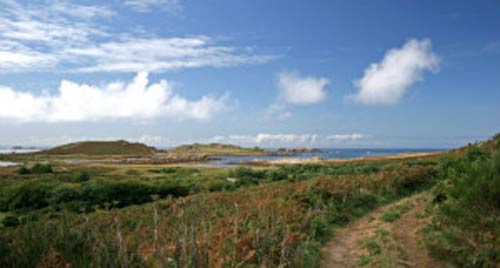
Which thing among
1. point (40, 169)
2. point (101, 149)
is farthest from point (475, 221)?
point (101, 149)

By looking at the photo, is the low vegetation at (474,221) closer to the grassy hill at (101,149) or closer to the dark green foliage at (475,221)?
the dark green foliage at (475,221)

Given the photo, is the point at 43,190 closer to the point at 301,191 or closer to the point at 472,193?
the point at 301,191

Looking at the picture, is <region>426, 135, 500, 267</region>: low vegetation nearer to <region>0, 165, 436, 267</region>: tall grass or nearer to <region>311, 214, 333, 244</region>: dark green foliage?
<region>0, 165, 436, 267</region>: tall grass

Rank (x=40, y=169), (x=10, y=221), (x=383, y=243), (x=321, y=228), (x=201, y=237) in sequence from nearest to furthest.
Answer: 1. (x=201, y=237)
2. (x=383, y=243)
3. (x=321, y=228)
4. (x=10, y=221)
5. (x=40, y=169)

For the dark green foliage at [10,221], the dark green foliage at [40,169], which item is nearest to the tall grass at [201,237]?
the dark green foliage at [10,221]

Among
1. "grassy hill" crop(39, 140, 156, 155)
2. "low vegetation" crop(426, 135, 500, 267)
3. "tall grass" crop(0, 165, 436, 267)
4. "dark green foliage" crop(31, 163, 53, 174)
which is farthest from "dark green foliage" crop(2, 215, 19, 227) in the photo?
"grassy hill" crop(39, 140, 156, 155)

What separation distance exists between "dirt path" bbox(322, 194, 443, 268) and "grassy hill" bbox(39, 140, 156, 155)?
149203 mm

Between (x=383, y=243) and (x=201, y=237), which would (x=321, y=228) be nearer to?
(x=383, y=243)

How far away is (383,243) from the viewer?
336 inches

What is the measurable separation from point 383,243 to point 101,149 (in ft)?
512

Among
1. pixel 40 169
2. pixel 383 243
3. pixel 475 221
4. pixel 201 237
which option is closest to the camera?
pixel 475 221

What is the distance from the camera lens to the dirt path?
736cm

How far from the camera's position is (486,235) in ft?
19.7

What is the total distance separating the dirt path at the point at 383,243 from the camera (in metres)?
7.36
